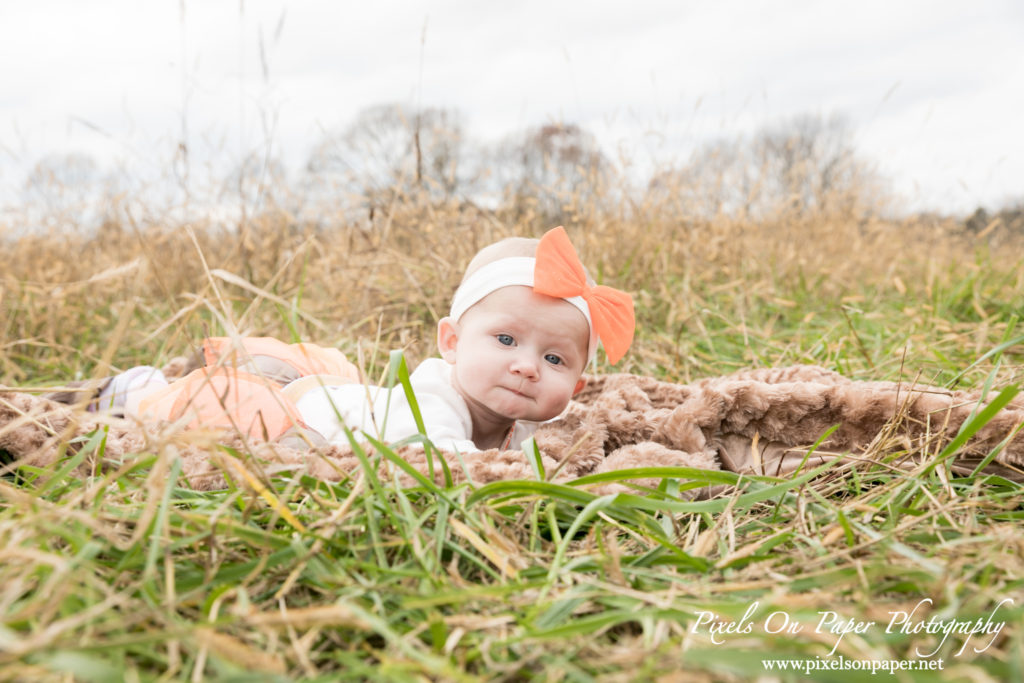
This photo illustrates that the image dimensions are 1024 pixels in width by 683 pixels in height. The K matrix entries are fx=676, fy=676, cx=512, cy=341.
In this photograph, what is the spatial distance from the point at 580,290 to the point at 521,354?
24 cm

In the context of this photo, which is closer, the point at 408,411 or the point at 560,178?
the point at 408,411

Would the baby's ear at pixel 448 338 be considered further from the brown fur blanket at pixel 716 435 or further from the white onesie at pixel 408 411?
the brown fur blanket at pixel 716 435

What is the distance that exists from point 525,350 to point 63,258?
349cm

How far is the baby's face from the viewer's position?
1769 millimetres

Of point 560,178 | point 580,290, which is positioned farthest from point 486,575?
point 560,178

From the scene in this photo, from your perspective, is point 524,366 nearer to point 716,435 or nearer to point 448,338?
point 448,338

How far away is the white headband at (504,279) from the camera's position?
1.82 m

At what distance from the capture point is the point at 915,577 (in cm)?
97

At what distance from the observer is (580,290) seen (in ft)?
5.93

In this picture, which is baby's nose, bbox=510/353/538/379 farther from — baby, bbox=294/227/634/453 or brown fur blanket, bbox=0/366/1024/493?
brown fur blanket, bbox=0/366/1024/493

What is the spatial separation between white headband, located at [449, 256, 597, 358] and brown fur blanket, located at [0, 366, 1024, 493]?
0.31 m

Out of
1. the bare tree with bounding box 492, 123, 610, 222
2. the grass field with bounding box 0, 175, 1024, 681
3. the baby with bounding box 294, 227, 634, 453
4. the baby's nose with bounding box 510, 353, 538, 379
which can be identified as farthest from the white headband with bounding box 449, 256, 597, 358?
the bare tree with bounding box 492, 123, 610, 222

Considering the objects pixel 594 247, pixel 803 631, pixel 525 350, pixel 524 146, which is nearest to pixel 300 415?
pixel 525 350

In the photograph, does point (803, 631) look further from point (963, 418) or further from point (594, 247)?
point (594, 247)
